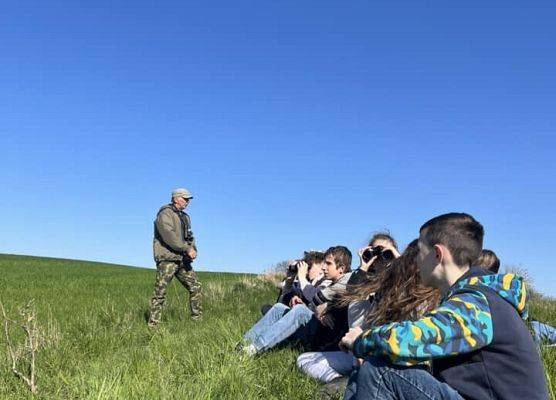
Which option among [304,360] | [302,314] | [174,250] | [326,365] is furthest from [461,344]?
[174,250]

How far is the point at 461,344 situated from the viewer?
8.59ft

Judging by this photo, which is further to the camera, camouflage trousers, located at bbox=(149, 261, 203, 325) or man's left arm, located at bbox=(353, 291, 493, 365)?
camouflage trousers, located at bbox=(149, 261, 203, 325)

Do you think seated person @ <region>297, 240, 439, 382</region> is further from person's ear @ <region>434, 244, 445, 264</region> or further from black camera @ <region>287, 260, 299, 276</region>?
black camera @ <region>287, 260, 299, 276</region>

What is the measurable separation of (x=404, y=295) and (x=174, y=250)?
6.61 meters

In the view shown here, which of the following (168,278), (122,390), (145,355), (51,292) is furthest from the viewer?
(51,292)

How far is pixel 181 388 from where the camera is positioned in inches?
161

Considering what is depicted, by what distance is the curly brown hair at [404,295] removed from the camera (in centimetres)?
390

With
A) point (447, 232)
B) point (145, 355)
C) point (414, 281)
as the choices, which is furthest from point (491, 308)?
point (145, 355)

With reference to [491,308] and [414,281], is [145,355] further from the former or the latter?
[491,308]

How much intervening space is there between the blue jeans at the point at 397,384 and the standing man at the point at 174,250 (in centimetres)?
704

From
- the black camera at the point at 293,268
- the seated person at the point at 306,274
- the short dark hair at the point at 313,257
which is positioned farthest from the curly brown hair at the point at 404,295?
the short dark hair at the point at 313,257

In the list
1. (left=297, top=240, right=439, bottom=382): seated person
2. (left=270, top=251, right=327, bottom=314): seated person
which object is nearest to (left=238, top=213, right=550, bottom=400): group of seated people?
(left=297, top=240, right=439, bottom=382): seated person

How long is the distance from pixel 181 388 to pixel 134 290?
13410 millimetres

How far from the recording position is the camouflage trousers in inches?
380
